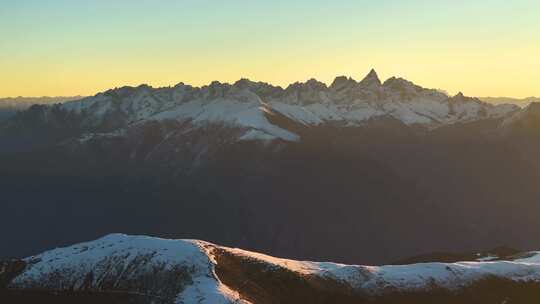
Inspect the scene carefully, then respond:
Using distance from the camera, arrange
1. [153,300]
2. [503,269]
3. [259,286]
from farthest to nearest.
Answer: [503,269] < [259,286] < [153,300]

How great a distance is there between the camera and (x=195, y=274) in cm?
9431

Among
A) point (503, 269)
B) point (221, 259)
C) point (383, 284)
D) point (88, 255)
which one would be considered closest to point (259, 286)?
point (221, 259)

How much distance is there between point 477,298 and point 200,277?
4951 cm

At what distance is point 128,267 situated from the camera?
3917 inches

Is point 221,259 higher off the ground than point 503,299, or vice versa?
point 221,259

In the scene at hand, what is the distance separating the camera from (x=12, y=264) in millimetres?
106938

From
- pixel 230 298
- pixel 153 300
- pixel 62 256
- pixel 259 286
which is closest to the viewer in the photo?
pixel 230 298

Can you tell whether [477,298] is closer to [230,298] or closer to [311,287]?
[311,287]

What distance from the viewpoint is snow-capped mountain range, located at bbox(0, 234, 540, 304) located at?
93.1m

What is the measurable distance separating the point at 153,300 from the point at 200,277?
295 inches

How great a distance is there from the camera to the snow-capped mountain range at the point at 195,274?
93.1 m

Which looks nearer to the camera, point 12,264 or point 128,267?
point 128,267

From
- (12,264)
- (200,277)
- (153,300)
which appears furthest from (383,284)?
(12,264)

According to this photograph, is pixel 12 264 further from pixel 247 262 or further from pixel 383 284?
pixel 383 284
